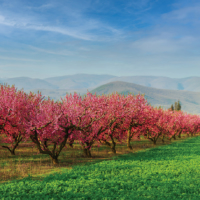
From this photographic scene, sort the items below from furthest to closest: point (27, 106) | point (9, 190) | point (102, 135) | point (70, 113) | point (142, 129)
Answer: point (142, 129), point (102, 135), point (27, 106), point (70, 113), point (9, 190)

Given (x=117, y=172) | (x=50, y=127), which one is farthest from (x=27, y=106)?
(x=117, y=172)

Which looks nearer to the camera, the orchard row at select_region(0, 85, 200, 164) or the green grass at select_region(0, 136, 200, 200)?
the green grass at select_region(0, 136, 200, 200)

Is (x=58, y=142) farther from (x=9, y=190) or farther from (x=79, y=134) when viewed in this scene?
(x=9, y=190)

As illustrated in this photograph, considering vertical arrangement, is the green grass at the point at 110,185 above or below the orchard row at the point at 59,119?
below

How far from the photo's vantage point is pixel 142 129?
44.4 m

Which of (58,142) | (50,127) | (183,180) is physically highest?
(50,127)

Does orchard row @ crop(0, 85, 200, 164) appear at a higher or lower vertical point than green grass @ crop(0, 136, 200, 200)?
higher

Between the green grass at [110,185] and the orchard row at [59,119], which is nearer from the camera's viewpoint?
the green grass at [110,185]

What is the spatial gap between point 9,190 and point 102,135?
19615mm

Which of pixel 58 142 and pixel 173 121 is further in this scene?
pixel 173 121

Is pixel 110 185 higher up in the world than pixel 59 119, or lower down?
lower down

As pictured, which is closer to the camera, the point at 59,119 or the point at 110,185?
the point at 110,185

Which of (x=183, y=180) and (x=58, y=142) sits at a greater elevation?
(x=58, y=142)

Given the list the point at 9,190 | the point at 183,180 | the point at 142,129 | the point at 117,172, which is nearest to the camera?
the point at 9,190
